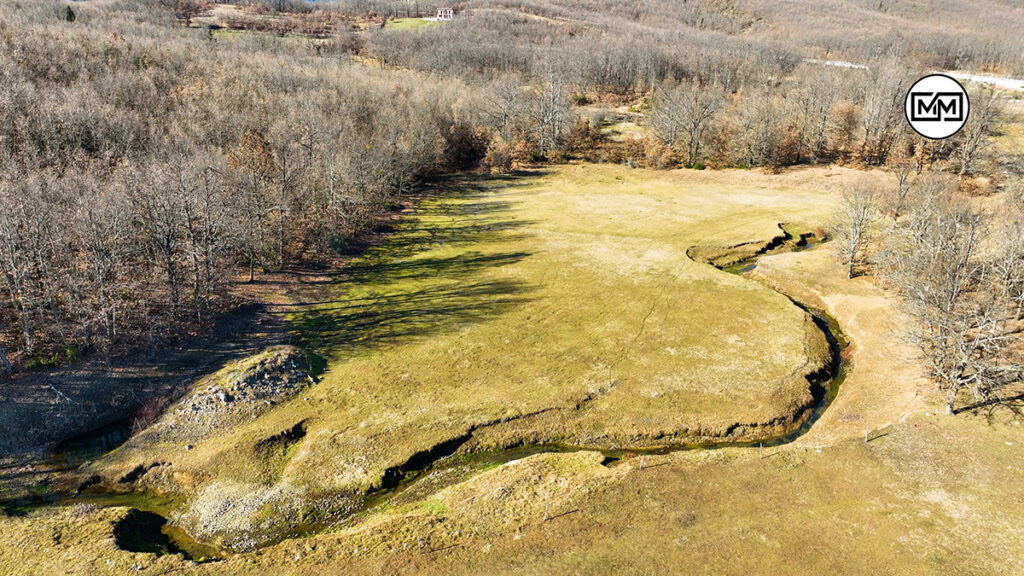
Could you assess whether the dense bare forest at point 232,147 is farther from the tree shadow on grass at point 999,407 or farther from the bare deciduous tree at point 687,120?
the tree shadow on grass at point 999,407


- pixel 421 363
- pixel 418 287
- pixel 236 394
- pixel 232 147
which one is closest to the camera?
pixel 236 394

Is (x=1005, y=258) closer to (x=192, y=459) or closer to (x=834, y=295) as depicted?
(x=834, y=295)

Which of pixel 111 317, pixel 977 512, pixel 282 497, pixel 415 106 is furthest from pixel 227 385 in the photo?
pixel 415 106

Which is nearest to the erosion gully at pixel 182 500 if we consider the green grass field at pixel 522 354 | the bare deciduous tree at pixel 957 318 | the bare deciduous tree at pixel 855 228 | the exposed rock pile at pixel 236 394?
the green grass field at pixel 522 354

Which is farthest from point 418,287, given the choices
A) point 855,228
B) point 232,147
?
point 855,228

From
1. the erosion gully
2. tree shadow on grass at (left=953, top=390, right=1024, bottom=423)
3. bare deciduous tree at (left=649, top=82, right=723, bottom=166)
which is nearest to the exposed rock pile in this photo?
the erosion gully

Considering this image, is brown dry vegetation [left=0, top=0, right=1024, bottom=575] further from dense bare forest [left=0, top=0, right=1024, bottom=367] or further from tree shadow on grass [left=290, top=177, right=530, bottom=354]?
dense bare forest [left=0, top=0, right=1024, bottom=367]

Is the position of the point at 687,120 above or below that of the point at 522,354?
above

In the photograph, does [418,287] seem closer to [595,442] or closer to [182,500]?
[595,442]
